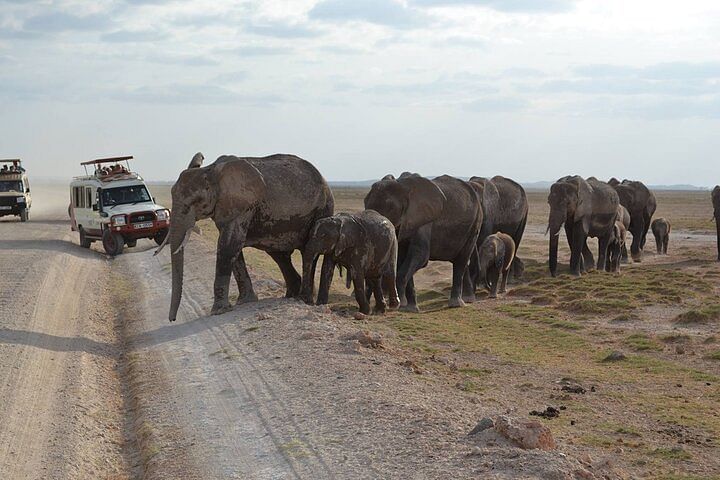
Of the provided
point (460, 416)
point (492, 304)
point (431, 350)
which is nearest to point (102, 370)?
point (431, 350)

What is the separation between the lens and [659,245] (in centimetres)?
3966

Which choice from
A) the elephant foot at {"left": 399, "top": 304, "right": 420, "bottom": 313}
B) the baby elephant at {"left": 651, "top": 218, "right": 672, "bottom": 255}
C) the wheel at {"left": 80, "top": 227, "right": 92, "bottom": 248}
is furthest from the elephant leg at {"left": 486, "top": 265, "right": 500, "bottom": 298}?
the baby elephant at {"left": 651, "top": 218, "right": 672, "bottom": 255}

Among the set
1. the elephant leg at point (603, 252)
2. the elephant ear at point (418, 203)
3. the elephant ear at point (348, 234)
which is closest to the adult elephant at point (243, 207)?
the elephant ear at point (348, 234)

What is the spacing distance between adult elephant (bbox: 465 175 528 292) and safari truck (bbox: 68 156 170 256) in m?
10.3

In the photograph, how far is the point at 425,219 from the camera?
840 inches

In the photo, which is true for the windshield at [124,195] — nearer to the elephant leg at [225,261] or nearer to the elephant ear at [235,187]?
the elephant ear at [235,187]

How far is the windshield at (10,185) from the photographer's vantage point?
48125 millimetres

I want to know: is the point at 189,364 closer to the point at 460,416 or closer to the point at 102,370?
the point at 102,370

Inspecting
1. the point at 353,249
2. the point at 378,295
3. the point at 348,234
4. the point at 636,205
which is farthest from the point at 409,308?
the point at 636,205

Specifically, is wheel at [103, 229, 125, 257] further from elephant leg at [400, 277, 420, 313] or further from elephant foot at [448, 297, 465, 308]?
elephant leg at [400, 277, 420, 313]

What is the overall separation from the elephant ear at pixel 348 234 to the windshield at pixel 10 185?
33.7 metres

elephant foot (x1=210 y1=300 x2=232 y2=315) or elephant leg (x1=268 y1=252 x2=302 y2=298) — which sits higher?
elephant leg (x1=268 y1=252 x2=302 y2=298)

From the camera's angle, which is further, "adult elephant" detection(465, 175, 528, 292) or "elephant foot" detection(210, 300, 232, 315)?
Result: "adult elephant" detection(465, 175, 528, 292)

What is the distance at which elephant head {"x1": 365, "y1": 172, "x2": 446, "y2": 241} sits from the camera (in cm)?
2092
